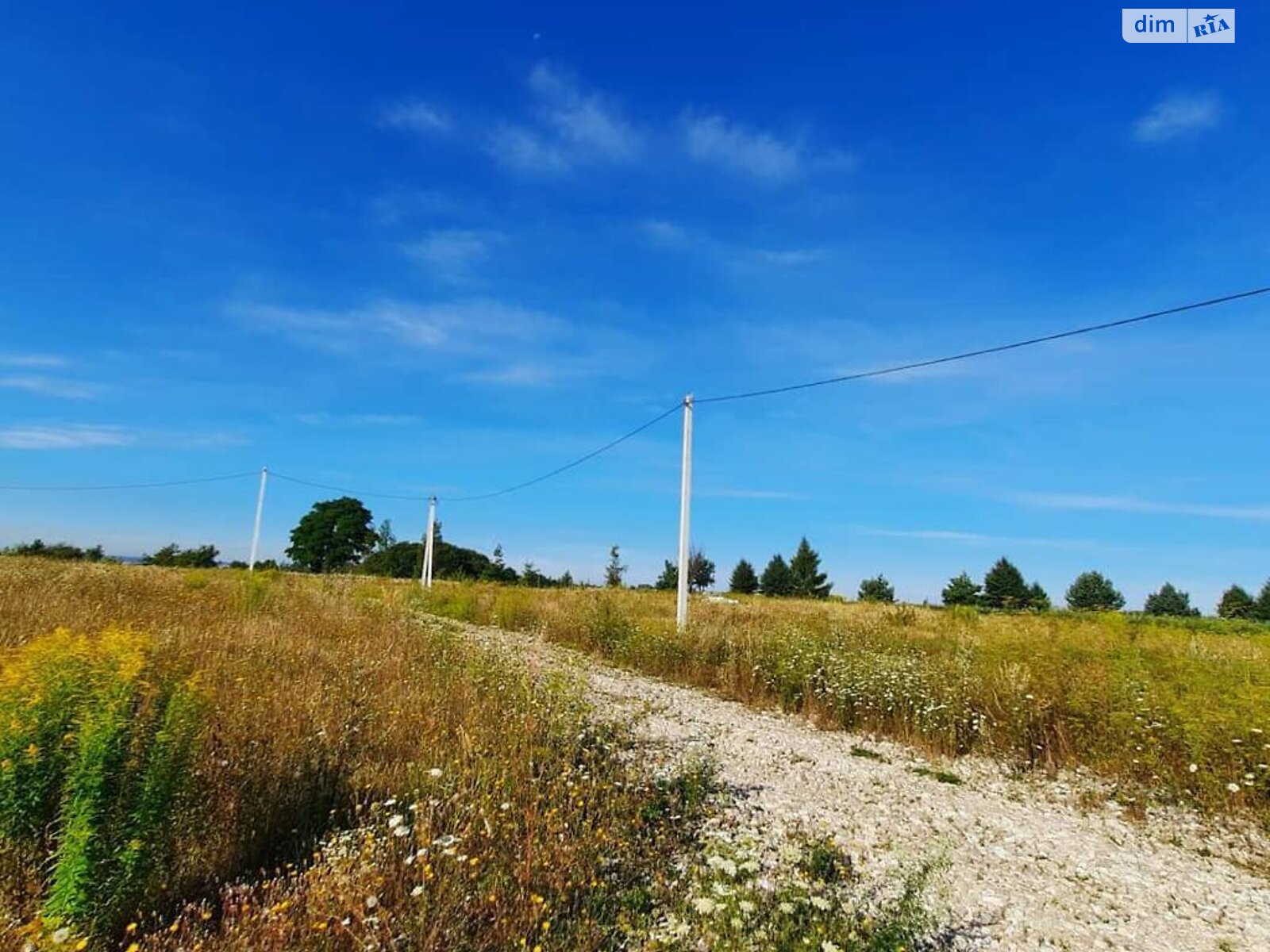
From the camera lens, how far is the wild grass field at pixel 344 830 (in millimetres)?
2625

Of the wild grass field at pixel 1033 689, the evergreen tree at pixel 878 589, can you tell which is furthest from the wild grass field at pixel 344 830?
the evergreen tree at pixel 878 589

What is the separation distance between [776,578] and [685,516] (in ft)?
207

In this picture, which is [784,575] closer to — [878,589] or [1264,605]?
[878,589]

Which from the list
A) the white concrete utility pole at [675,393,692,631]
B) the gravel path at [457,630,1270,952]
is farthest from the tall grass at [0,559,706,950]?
the white concrete utility pole at [675,393,692,631]

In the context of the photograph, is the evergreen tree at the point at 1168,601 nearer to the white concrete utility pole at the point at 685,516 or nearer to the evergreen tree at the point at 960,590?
the evergreen tree at the point at 960,590

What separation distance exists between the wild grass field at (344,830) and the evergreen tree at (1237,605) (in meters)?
82.8

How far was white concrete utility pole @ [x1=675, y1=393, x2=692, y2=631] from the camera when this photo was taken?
48.5ft

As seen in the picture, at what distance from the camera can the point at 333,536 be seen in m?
68.6

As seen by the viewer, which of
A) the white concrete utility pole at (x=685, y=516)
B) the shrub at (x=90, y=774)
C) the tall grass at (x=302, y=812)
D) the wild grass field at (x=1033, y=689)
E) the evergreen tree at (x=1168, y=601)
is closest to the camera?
the shrub at (x=90, y=774)

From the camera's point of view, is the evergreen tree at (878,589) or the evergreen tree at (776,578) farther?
the evergreen tree at (776,578)

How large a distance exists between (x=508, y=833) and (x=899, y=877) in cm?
236

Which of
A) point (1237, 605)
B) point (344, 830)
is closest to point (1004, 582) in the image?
point (1237, 605)

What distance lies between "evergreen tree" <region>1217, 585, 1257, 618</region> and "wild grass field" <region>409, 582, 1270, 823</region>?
2813 inches

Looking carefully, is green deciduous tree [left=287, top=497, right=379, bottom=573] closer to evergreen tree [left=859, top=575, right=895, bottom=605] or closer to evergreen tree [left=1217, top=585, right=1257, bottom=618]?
evergreen tree [left=859, top=575, right=895, bottom=605]
